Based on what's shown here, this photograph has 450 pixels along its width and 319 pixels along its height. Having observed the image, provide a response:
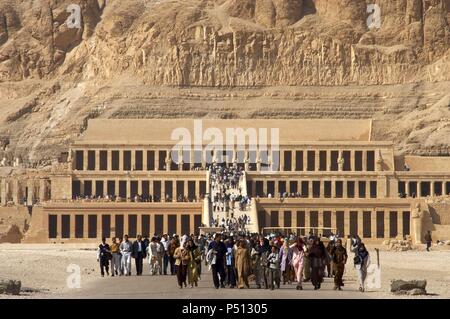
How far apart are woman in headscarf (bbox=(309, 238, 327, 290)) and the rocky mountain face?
96.1 metres

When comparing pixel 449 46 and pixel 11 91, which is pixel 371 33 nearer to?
pixel 449 46

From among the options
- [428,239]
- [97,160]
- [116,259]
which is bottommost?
[428,239]

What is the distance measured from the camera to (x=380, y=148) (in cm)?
13375

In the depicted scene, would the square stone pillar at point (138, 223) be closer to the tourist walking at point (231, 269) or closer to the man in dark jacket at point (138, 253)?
the man in dark jacket at point (138, 253)

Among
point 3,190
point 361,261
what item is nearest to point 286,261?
point 361,261

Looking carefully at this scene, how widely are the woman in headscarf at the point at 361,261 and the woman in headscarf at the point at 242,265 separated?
365 cm

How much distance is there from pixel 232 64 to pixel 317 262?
108 meters

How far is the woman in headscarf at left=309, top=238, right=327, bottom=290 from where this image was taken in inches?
2344

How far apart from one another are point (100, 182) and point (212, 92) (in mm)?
35696

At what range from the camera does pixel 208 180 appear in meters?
125

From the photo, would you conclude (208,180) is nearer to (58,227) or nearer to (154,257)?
(58,227)

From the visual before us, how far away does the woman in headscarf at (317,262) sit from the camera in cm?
5953
